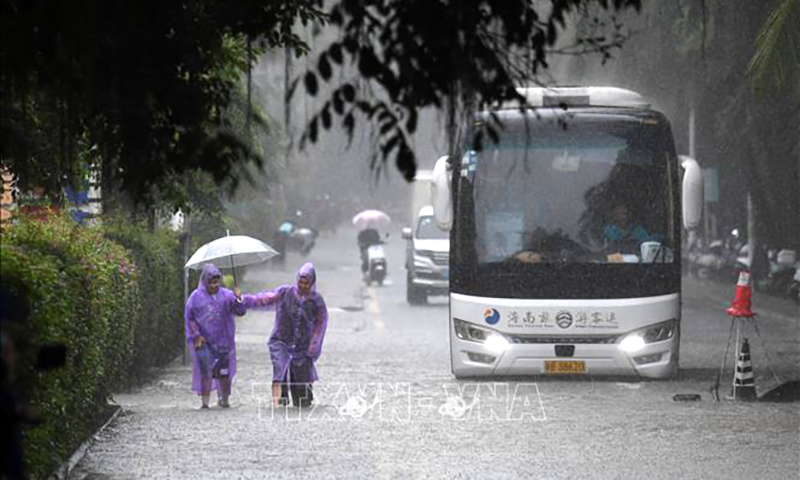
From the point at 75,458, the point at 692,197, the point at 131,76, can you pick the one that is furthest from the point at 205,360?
the point at 131,76

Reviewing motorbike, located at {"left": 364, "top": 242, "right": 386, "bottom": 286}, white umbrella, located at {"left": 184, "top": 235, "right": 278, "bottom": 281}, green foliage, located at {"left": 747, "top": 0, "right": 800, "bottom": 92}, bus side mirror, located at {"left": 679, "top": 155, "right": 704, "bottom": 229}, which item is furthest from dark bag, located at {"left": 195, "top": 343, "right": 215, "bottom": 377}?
motorbike, located at {"left": 364, "top": 242, "right": 386, "bottom": 286}

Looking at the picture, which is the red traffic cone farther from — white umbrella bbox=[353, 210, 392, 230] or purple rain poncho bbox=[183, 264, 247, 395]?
white umbrella bbox=[353, 210, 392, 230]

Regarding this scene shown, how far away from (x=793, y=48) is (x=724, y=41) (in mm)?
13000

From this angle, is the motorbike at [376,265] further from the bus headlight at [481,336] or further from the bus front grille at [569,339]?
the bus front grille at [569,339]

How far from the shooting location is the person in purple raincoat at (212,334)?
16.3 m

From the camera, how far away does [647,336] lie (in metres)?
17.7

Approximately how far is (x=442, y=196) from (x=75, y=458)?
6716 millimetres

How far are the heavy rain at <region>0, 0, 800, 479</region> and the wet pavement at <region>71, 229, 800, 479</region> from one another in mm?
58

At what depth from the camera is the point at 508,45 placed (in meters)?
6.55

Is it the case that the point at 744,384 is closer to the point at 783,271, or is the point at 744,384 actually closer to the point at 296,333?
the point at 296,333

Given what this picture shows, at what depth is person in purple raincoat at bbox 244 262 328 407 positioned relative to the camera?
1606 cm

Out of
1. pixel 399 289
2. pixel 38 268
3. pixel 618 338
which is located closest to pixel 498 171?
pixel 618 338

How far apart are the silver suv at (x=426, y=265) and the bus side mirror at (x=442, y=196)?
1672 centimetres

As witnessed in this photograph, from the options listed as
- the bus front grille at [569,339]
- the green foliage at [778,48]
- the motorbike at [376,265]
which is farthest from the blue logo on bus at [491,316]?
the motorbike at [376,265]
